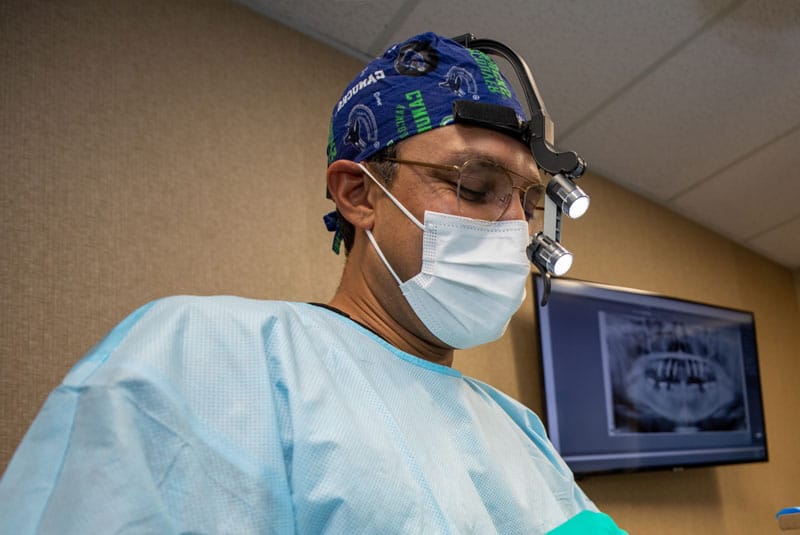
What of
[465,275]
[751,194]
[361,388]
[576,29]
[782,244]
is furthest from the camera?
[782,244]

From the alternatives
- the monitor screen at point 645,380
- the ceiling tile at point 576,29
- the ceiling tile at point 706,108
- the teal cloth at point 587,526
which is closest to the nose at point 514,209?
the teal cloth at point 587,526

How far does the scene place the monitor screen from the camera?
2293 mm

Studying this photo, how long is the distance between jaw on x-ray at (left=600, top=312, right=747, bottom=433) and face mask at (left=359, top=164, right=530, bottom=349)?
1.50 metres

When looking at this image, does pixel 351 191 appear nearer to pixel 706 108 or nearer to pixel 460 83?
pixel 460 83

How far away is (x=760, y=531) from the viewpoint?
3.07 metres

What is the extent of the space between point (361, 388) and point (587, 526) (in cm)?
35

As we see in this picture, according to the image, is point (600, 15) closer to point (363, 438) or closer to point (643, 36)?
point (643, 36)

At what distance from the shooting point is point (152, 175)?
1614 millimetres

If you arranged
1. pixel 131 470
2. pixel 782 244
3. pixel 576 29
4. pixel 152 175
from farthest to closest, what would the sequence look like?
pixel 782 244 → pixel 576 29 → pixel 152 175 → pixel 131 470

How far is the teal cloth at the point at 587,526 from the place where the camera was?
86 cm

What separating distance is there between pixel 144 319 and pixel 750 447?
9.55 feet

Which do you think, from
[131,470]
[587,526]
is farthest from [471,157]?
[131,470]

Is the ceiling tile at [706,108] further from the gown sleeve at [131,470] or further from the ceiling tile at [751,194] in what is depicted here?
the gown sleeve at [131,470]

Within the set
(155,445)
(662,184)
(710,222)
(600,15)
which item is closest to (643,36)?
(600,15)
